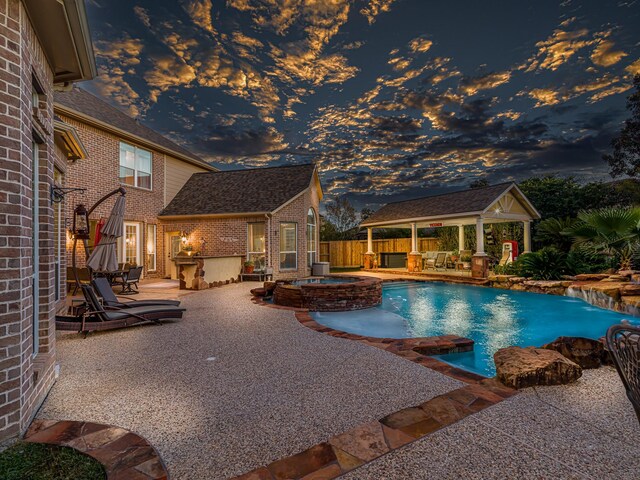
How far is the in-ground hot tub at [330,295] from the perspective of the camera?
874cm

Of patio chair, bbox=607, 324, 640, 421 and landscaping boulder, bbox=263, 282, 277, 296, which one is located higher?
patio chair, bbox=607, 324, 640, 421

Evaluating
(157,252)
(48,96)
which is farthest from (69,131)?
(157,252)

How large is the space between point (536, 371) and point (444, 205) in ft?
49.7

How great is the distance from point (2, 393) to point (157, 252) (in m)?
13.7

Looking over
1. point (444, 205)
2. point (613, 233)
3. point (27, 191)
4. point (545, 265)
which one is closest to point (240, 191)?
point (444, 205)

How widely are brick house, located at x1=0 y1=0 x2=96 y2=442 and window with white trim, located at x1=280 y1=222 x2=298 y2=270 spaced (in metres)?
11.4

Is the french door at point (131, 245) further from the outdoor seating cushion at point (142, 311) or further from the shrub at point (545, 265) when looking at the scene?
the shrub at point (545, 265)

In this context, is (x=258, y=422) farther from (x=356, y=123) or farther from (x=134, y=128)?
(x=356, y=123)

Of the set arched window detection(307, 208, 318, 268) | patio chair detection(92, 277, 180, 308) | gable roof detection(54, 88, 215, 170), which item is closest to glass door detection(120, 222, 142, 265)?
gable roof detection(54, 88, 215, 170)

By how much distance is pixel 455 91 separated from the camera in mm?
17625

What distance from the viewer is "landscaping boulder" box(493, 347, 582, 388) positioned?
3322 mm

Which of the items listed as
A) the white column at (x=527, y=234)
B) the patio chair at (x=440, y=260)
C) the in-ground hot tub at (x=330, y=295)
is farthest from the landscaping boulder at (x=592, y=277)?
the in-ground hot tub at (x=330, y=295)

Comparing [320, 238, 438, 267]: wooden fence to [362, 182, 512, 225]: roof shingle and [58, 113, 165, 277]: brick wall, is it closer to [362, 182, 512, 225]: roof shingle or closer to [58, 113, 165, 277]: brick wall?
[362, 182, 512, 225]: roof shingle

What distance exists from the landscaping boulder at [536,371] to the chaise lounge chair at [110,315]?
19.3 ft
